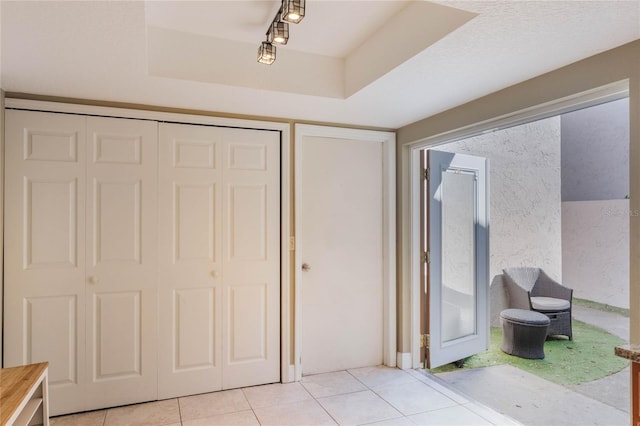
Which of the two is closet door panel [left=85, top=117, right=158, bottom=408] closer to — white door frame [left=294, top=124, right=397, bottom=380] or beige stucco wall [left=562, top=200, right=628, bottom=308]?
white door frame [left=294, top=124, right=397, bottom=380]

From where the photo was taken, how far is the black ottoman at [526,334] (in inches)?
148

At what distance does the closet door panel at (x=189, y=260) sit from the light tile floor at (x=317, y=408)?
214 mm

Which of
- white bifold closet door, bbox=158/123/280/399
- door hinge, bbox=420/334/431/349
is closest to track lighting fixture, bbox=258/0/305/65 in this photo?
white bifold closet door, bbox=158/123/280/399

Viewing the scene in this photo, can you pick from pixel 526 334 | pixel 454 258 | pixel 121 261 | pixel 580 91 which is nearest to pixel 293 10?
pixel 580 91

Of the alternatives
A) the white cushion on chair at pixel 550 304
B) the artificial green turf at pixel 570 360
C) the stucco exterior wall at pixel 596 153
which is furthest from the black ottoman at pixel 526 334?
the stucco exterior wall at pixel 596 153

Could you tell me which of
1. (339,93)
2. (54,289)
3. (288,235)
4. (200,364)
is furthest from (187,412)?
(339,93)

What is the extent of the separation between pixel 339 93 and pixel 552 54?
1238 millimetres

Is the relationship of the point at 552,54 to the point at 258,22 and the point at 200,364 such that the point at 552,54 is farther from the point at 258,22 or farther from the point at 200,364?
the point at 200,364

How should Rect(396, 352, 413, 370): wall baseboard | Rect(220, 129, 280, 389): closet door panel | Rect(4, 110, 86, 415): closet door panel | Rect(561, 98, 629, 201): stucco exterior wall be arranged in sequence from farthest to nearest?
Rect(561, 98, 629, 201): stucco exterior wall < Rect(396, 352, 413, 370): wall baseboard < Rect(220, 129, 280, 389): closet door panel < Rect(4, 110, 86, 415): closet door panel

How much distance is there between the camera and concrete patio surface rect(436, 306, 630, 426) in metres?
2.71

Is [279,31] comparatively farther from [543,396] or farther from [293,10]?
[543,396]

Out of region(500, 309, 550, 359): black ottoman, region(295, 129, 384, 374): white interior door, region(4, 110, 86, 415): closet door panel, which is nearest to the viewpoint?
region(4, 110, 86, 415): closet door panel

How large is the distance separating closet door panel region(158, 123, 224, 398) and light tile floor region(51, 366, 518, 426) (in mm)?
214

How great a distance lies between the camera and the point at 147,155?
2.76 m
